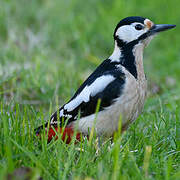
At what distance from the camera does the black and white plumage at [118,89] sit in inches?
111

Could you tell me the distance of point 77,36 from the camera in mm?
6188

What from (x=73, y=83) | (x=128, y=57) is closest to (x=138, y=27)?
(x=128, y=57)

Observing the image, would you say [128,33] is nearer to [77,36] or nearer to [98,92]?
[98,92]

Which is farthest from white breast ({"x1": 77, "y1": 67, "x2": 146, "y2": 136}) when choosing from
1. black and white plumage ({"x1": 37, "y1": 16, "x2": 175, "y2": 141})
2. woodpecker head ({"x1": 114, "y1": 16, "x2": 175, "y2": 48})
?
woodpecker head ({"x1": 114, "y1": 16, "x2": 175, "y2": 48})

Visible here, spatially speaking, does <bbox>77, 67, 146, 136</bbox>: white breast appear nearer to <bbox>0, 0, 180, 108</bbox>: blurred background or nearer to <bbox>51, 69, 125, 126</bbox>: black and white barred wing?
<bbox>51, 69, 125, 126</bbox>: black and white barred wing

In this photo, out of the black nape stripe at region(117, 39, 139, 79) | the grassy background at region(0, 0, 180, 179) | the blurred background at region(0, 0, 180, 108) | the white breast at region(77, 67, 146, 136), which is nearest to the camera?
the grassy background at region(0, 0, 180, 179)

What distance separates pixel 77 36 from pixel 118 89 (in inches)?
136

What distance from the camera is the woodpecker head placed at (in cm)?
312

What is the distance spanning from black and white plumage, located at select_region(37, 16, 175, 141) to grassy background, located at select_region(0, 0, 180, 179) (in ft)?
0.64

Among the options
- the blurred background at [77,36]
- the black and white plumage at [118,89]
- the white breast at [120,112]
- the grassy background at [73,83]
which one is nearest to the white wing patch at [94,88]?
the black and white plumage at [118,89]

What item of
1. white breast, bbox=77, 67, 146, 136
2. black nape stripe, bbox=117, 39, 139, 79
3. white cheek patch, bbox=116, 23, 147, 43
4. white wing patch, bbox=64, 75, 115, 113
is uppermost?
white cheek patch, bbox=116, 23, 147, 43

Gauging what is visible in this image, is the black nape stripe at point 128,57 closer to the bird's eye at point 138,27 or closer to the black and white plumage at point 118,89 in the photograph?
the black and white plumage at point 118,89

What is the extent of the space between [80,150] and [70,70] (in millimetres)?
2237

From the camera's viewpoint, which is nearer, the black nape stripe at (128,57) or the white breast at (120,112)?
the white breast at (120,112)
